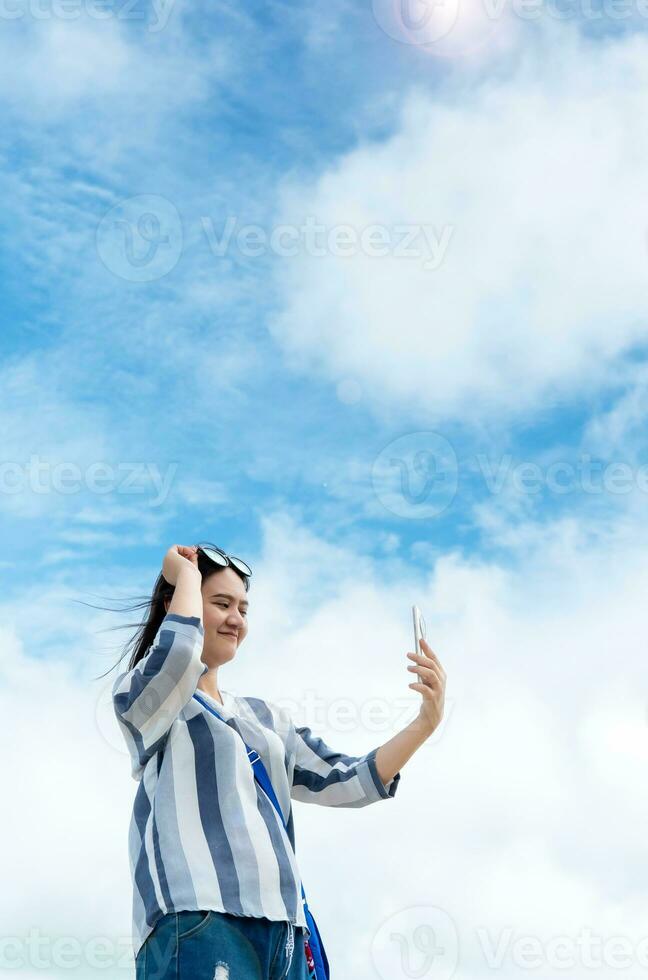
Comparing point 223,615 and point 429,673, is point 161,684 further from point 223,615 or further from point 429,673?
point 429,673

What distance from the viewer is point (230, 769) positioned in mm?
3949

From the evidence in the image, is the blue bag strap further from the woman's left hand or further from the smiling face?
the woman's left hand

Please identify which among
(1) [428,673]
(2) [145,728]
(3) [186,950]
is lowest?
(3) [186,950]

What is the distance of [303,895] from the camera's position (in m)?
3.98

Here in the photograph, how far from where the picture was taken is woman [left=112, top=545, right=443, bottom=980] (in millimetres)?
3525

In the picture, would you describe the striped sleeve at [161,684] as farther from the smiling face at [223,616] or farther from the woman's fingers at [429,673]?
the woman's fingers at [429,673]

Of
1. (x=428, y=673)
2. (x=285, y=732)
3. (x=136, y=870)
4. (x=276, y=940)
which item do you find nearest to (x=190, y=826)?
(x=136, y=870)

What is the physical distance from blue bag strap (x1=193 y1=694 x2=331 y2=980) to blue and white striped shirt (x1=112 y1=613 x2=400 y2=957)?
0.12 feet

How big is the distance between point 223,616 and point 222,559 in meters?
0.28

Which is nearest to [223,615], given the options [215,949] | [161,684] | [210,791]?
[161,684]

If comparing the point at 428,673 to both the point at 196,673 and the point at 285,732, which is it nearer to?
the point at 285,732

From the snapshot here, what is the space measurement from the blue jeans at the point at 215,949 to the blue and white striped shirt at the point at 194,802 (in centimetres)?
4

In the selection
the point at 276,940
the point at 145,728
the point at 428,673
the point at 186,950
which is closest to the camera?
the point at 186,950

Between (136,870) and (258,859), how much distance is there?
46 centimetres
